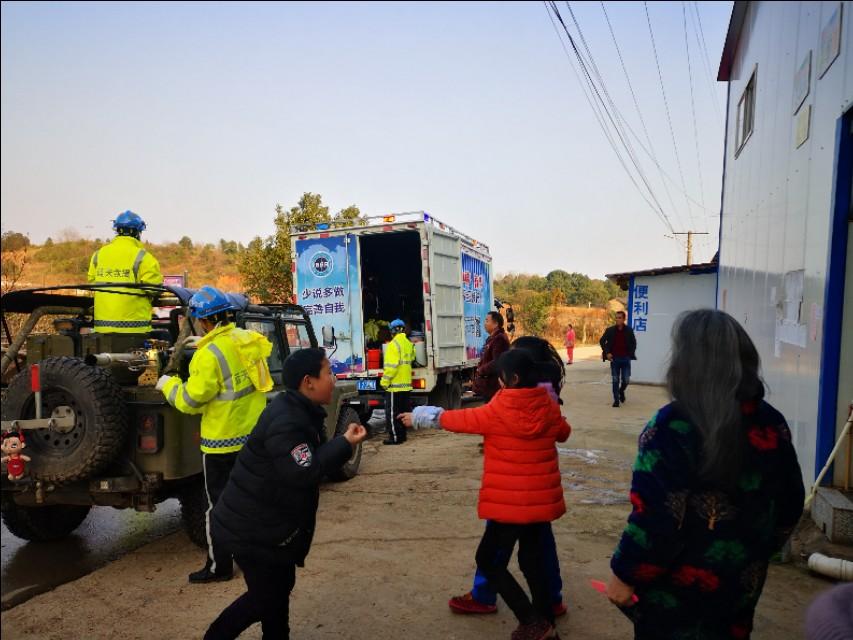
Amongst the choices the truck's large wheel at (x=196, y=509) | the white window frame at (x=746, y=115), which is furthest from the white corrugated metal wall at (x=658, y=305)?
the truck's large wheel at (x=196, y=509)

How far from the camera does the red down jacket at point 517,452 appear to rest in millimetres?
3061

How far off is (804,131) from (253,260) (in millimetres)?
15575

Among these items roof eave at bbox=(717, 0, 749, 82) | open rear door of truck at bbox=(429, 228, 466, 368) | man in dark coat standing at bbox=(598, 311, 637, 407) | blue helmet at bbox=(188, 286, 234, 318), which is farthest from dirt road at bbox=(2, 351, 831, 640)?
roof eave at bbox=(717, 0, 749, 82)

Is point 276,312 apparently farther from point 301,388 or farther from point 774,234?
point 774,234

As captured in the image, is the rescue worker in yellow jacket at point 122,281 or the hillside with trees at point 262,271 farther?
the hillside with trees at point 262,271

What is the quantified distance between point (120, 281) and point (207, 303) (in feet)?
4.81

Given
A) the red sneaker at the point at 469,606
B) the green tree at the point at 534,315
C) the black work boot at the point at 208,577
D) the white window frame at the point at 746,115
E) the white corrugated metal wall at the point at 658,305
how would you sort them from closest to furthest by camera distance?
the red sneaker at the point at 469,606 → the black work boot at the point at 208,577 → the white window frame at the point at 746,115 → the white corrugated metal wall at the point at 658,305 → the green tree at the point at 534,315

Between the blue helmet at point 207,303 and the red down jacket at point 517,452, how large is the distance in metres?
1.82

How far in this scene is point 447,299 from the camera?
10844 mm

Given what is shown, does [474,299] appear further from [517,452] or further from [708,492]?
[708,492]

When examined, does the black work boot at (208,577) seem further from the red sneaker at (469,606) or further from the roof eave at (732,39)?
the roof eave at (732,39)

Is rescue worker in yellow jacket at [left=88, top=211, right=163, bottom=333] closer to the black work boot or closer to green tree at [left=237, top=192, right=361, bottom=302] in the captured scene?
the black work boot

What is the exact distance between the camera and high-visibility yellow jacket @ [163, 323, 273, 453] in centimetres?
384

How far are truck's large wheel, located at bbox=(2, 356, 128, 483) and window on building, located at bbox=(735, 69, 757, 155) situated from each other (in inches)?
311
